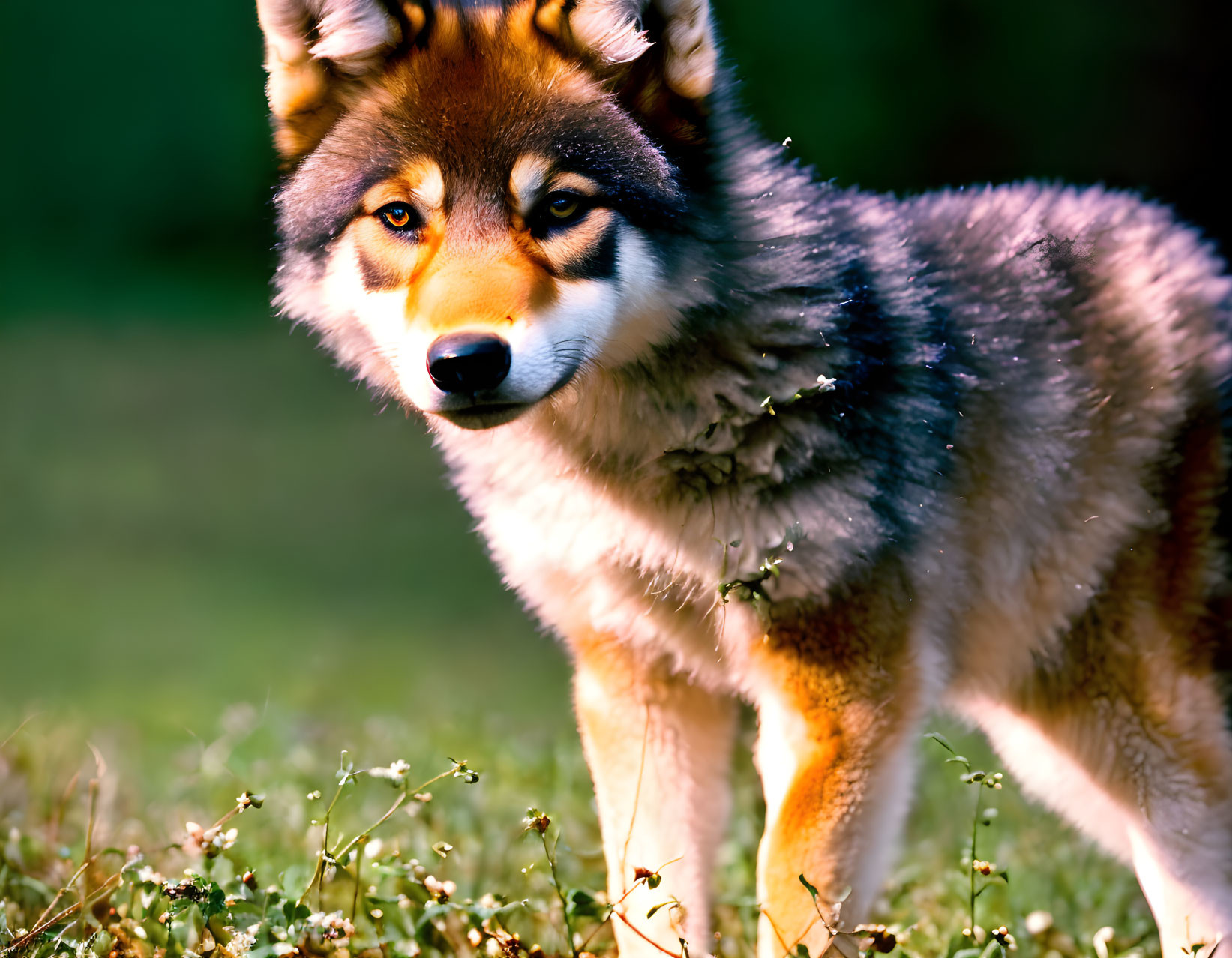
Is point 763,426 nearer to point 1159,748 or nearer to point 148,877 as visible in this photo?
point 1159,748

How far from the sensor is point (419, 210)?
8.62 feet

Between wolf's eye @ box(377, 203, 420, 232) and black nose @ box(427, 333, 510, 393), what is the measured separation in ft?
1.30

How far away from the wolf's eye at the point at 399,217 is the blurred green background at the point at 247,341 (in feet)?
1.91

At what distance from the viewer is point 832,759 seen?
274 cm

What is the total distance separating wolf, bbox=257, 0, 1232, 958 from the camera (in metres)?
2.62

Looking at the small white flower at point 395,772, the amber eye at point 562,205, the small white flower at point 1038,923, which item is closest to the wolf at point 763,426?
the amber eye at point 562,205

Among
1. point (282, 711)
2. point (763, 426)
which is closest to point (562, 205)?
point (763, 426)

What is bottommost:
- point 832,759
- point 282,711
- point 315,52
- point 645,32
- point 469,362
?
point 282,711

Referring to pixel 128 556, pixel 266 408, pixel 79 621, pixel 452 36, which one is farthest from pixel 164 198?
pixel 452 36

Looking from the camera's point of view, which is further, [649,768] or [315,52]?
[649,768]

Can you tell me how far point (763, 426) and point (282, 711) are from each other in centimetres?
334

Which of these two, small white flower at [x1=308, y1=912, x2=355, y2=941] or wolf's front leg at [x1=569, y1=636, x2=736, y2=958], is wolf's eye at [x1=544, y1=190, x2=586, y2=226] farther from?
small white flower at [x1=308, y1=912, x2=355, y2=941]

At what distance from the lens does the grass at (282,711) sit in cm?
276

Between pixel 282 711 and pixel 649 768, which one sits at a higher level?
pixel 649 768
